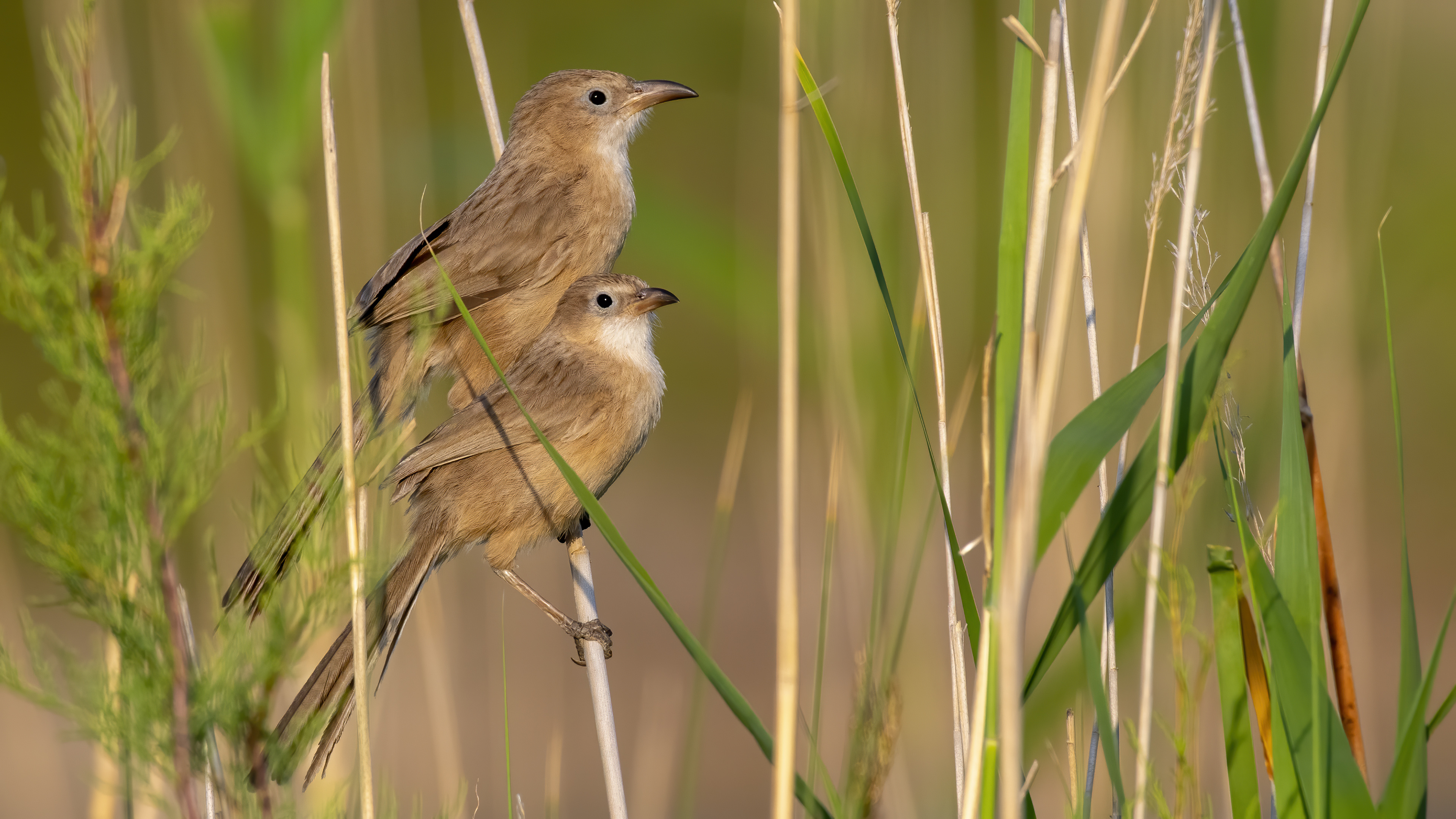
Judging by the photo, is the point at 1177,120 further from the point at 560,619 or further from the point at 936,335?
the point at 560,619

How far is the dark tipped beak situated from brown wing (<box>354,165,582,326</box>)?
10.8 inches

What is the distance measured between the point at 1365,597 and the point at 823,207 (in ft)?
9.12

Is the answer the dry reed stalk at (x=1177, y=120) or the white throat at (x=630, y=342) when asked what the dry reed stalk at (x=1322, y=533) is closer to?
the dry reed stalk at (x=1177, y=120)

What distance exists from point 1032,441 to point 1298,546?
54 cm

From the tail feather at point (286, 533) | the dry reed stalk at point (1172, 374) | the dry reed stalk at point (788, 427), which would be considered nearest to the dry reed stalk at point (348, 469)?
the tail feather at point (286, 533)

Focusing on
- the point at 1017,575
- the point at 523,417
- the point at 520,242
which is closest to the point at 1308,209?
the point at 1017,575

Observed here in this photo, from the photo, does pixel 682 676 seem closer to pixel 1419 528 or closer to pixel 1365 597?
pixel 1365 597

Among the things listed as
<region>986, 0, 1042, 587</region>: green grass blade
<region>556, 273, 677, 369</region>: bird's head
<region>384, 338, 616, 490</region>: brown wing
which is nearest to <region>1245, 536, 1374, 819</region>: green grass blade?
<region>986, 0, 1042, 587</region>: green grass blade

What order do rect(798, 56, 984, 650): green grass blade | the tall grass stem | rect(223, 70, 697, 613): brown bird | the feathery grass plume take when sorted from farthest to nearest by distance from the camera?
1. rect(223, 70, 697, 613): brown bird
2. the tall grass stem
3. rect(798, 56, 984, 650): green grass blade
4. the feathery grass plume

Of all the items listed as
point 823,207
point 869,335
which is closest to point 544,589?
point 823,207

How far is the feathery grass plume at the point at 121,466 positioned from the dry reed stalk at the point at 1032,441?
0.94m

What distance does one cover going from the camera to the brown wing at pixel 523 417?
3164mm

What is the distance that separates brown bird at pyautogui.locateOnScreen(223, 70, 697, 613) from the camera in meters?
3.40

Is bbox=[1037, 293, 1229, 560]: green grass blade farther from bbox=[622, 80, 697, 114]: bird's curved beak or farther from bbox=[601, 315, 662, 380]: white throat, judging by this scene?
bbox=[622, 80, 697, 114]: bird's curved beak
